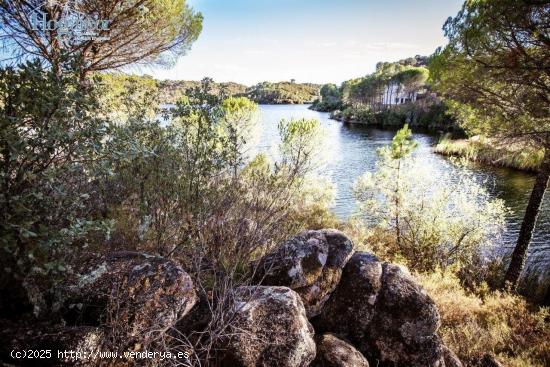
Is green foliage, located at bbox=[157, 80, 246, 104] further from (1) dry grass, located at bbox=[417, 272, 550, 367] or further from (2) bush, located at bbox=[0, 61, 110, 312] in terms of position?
(1) dry grass, located at bbox=[417, 272, 550, 367]

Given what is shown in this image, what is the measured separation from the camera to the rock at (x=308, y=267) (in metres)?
4.52

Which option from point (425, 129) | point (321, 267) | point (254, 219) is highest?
point (254, 219)

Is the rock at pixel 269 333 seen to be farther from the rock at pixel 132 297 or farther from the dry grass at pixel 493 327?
the dry grass at pixel 493 327

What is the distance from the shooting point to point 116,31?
298 inches

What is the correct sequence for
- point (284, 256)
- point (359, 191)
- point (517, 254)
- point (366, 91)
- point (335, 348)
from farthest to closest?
point (366, 91) < point (359, 191) < point (517, 254) < point (284, 256) < point (335, 348)

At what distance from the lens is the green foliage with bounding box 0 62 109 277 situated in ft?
7.52

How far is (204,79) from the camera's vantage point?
491cm

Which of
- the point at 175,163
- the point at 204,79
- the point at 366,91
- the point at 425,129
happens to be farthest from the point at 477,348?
the point at 366,91

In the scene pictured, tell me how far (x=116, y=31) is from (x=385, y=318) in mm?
8216

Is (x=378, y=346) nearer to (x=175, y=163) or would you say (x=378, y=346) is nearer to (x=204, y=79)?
Answer: (x=175, y=163)

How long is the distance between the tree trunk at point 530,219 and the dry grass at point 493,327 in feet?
2.89

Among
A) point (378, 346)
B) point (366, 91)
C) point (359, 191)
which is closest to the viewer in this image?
point (378, 346)

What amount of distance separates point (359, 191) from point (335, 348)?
9968 mm

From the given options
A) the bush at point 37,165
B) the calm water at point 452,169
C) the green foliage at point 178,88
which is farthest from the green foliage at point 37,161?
the calm water at point 452,169
